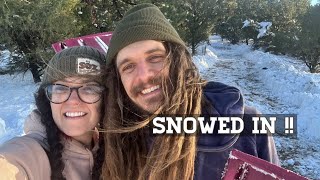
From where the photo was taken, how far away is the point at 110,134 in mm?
2137

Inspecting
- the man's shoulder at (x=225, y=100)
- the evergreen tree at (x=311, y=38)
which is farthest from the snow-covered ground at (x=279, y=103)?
the man's shoulder at (x=225, y=100)

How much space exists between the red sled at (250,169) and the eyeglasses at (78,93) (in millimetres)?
1053

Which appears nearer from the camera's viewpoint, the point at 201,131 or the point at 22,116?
the point at 201,131

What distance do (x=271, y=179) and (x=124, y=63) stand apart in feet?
3.34

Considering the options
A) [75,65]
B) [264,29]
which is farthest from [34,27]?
[264,29]

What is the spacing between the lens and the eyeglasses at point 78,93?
2.34 m

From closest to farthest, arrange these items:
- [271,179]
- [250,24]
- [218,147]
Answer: [271,179], [218,147], [250,24]

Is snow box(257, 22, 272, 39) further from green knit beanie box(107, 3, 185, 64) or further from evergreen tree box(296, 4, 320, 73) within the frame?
green knit beanie box(107, 3, 185, 64)

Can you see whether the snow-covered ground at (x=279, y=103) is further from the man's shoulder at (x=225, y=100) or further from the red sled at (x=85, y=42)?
the man's shoulder at (x=225, y=100)

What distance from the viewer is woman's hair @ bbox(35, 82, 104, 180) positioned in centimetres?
206

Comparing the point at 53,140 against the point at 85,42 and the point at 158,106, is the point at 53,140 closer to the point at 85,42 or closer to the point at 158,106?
the point at 158,106

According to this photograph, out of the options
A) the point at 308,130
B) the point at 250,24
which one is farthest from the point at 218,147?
Answer: the point at 250,24

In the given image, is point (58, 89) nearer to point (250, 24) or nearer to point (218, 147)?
point (218, 147)

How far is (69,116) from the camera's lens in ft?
7.61
